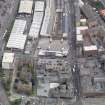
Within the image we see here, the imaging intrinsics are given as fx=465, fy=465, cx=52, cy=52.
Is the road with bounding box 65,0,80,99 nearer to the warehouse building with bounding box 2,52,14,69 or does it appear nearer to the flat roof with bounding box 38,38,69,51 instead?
the flat roof with bounding box 38,38,69,51

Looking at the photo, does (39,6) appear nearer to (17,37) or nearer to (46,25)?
(46,25)

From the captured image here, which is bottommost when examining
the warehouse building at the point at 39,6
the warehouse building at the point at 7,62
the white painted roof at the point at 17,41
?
the warehouse building at the point at 7,62

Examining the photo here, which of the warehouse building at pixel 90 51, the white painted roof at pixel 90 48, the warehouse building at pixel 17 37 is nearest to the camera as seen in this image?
the warehouse building at pixel 90 51

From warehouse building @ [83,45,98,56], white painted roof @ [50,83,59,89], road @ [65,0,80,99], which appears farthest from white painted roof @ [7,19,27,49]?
warehouse building @ [83,45,98,56]

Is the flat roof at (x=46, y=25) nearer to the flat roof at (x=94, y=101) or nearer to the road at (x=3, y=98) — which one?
the road at (x=3, y=98)

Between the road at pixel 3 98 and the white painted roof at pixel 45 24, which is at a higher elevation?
the white painted roof at pixel 45 24

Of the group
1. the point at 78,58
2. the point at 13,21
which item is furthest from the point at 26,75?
the point at 13,21

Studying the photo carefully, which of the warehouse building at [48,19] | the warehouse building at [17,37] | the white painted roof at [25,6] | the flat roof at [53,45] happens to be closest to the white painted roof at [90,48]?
the flat roof at [53,45]
